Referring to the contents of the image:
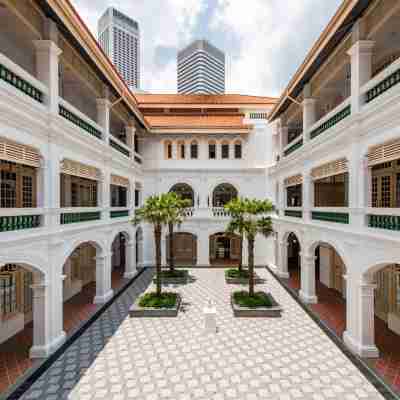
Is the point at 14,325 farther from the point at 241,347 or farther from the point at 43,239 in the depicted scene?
the point at 241,347

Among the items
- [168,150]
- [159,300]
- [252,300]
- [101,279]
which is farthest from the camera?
[168,150]

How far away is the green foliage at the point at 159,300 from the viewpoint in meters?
12.0

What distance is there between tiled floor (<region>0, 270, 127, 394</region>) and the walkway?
2.94 ft

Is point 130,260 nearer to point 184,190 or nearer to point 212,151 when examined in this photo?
point 184,190

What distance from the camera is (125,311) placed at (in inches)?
476

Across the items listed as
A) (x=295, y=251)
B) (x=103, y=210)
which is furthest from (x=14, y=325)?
(x=295, y=251)

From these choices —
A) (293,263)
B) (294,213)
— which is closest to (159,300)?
(294,213)

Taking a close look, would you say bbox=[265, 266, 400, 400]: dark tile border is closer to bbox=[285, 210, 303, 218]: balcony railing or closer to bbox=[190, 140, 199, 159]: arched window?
bbox=[285, 210, 303, 218]: balcony railing

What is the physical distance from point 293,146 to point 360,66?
6732 millimetres

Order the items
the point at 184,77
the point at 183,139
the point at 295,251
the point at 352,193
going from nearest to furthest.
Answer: the point at 352,193 < the point at 183,139 < the point at 295,251 < the point at 184,77

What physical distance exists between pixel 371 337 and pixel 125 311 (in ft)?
33.4

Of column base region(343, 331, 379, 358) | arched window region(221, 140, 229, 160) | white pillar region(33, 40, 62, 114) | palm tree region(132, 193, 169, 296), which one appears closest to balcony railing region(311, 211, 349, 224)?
column base region(343, 331, 379, 358)

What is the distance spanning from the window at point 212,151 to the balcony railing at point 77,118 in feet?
33.0

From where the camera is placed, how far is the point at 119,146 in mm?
15781
